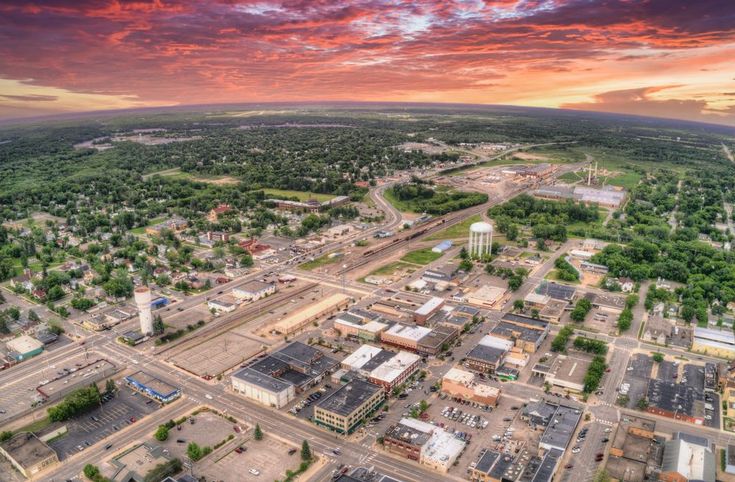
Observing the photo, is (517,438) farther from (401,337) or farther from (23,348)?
(23,348)

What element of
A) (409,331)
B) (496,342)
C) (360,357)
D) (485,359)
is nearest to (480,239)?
(496,342)

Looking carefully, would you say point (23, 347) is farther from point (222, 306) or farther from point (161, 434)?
point (161, 434)

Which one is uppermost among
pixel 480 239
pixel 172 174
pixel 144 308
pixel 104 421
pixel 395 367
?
pixel 172 174

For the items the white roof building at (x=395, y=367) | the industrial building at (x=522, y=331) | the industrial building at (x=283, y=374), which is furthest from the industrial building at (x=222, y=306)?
the industrial building at (x=522, y=331)

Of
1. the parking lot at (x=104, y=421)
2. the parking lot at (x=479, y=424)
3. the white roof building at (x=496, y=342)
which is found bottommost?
the parking lot at (x=479, y=424)

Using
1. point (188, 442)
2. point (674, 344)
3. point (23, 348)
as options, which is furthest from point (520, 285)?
point (23, 348)

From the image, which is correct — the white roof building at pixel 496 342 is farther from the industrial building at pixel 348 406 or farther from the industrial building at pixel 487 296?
the industrial building at pixel 348 406
